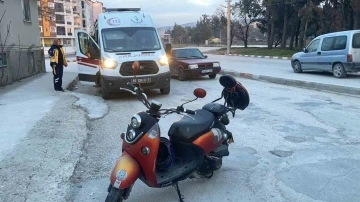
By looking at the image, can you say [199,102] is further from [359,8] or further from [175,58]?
[359,8]

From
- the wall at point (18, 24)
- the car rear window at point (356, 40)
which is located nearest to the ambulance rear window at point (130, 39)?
the wall at point (18, 24)

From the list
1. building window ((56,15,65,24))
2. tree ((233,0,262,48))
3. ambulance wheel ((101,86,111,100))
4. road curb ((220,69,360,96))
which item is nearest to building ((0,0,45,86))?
ambulance wheel ((101,86,111,100))

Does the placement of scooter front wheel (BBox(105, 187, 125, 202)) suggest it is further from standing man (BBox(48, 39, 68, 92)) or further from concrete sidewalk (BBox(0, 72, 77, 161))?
standing man (BBox(48, 39, 68, 92))

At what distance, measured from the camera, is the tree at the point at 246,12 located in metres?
47.3

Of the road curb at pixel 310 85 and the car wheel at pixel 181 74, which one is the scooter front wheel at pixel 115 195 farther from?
the car wheel at pixel 181 74

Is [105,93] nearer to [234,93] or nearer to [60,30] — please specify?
[234,93]

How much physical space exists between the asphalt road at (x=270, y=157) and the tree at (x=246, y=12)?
4072 cm

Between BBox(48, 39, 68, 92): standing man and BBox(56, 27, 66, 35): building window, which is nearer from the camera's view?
BBox(48, 39, 68, 92): standing man

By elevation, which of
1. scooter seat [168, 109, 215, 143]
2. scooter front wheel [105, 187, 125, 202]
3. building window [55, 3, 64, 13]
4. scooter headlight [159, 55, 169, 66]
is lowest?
scooter front wheel [105, 187, 125, 202]

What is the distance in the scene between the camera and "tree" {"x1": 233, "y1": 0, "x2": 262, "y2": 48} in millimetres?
47312

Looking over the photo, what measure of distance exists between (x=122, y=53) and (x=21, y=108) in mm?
3087

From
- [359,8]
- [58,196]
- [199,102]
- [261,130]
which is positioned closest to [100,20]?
[199,102]

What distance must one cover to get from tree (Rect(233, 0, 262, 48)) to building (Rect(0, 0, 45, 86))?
111 ft

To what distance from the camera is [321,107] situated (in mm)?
8422
